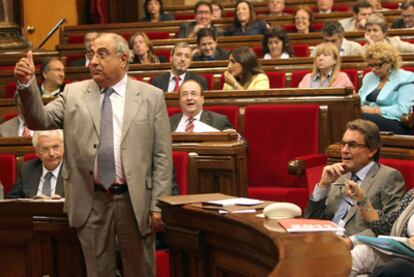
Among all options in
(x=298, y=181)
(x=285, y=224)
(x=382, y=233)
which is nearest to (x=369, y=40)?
(x=298, y=181)

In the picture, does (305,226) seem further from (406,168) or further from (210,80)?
(210,80)

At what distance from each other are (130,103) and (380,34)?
3.76 metres

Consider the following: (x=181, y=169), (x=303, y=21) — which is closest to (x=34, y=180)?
(x=181, y=169)

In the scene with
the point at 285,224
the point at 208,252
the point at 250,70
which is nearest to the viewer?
the point at 285,224

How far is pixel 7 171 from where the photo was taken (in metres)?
4.58

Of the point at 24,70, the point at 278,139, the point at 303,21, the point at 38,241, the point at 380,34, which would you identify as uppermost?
the point at 303,21

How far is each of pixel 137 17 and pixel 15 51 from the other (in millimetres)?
3379

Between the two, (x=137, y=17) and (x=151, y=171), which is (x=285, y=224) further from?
(x=137, y=17)

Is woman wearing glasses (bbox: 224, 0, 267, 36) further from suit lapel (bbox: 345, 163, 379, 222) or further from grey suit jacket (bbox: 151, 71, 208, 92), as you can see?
suit lapel (bbox: 345, 163, 379, 222)

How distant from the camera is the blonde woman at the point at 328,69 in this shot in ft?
19.8

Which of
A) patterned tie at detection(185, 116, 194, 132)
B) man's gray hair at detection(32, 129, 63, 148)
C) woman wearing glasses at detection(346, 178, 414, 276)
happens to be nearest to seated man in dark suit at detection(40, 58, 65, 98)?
patterned tie at detection(185, 116, 194, 132)

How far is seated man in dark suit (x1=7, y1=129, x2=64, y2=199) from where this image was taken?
4.34 meters

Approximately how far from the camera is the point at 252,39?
7953mm

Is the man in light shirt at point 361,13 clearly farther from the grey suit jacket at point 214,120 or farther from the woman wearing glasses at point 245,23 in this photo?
the grey suit jacket at point 214,120
